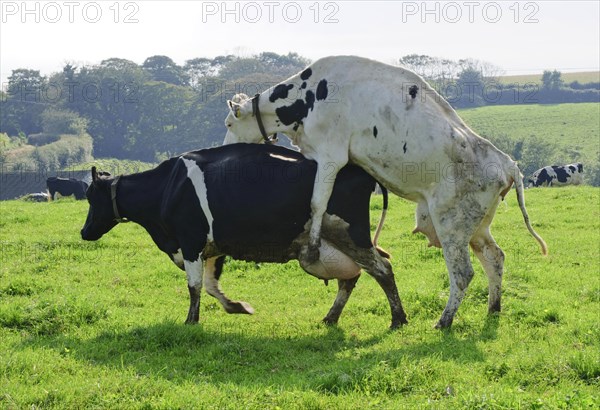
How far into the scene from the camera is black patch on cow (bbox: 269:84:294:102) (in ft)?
33.4

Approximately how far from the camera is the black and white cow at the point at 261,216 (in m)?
9.69

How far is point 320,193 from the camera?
9484 millimetres

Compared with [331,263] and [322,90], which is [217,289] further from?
[322,90]

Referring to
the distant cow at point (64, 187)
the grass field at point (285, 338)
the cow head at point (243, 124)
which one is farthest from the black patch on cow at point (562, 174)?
the cow head at point (243, 124)

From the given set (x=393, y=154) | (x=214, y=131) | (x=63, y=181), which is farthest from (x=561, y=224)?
(x=214, y=131)

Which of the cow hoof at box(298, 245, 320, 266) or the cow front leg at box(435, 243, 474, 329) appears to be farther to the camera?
the cow hoof at box(298, 245, 320, 266)

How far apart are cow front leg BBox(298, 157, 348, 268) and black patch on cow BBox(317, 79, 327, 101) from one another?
86cm

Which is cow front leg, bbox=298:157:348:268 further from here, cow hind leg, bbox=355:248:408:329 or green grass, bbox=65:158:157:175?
green grass, bbox=65:158:157:175

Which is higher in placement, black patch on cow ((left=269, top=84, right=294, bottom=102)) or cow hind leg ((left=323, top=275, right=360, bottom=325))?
black patch on cow ((left=269, top=84, right=294, bottom=102))

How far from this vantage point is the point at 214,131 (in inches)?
4055

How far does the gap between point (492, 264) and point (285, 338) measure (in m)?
2.99

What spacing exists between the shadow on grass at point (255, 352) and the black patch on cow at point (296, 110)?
9.06ft

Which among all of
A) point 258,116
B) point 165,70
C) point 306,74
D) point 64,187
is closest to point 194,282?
point 258,116

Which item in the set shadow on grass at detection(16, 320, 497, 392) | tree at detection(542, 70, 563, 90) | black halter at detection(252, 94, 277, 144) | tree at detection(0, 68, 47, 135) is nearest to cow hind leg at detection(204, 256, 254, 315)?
shadow on grass at detection(16, 320, 497, 392)
